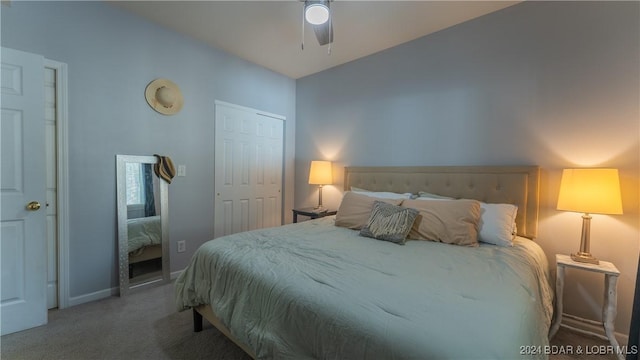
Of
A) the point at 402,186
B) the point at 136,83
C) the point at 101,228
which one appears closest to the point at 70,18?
the point at 136,83

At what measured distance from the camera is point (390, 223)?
2.10m

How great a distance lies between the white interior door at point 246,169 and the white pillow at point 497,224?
2772 mm

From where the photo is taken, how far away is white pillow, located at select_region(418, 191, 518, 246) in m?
1.99

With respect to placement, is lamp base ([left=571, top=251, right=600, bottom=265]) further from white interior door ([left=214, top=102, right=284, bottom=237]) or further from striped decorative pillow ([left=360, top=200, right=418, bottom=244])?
white interior door ([left=214, top=102, right=284, bottom=237])

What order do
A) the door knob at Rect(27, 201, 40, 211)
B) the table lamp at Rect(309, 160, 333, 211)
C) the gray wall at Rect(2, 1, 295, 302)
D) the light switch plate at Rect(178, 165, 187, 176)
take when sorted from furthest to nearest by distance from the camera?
1. the table lamp at Rect(309, 160, 333, 211)
2. the light switch plate at Rect(178, 165, 187, 176)
3. the gray wall at Rect(2, 1, 295, 302)
4. the door knob at Rect(27, 201, 40, 211)

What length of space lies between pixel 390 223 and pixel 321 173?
1.60m

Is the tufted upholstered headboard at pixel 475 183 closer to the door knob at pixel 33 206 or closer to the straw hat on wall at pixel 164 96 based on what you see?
the straw hat on wall at pixel 164 96

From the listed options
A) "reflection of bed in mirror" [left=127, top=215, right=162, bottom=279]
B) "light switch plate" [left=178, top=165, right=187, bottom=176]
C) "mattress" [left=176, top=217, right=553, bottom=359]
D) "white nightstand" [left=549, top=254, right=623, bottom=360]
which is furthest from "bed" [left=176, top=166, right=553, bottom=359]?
"light switch plate" [left=178, top=165, right=187, bottom=176]

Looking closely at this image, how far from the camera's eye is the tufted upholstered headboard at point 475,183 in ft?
7.27

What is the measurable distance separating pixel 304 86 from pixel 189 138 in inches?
77.0

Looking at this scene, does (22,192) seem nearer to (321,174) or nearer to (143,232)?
(143,232)

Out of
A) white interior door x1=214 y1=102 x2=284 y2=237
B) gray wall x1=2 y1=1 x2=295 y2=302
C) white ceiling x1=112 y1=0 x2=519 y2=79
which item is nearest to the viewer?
gray wall x1=2 y1=1 x2=295 y2=302

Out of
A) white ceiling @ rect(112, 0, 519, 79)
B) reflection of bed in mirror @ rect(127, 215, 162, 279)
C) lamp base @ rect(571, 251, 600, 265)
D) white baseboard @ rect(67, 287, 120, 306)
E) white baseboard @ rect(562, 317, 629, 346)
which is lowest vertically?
white baseboard @ rect(67, 287, 120, 306)

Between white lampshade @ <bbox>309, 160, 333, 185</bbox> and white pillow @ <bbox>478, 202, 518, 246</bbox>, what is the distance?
1.88m
